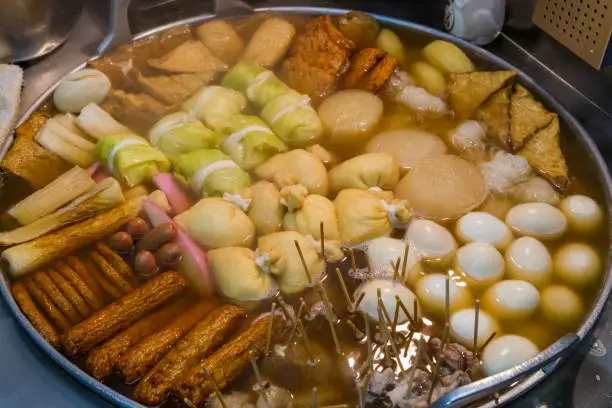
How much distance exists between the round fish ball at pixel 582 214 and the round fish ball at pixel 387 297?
0.93 metres

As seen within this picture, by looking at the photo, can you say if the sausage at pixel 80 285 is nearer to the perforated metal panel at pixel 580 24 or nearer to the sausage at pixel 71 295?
the sausage at pixel 71 295

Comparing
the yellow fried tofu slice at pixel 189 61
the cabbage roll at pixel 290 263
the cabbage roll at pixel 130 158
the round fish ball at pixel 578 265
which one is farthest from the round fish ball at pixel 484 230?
the yellow fried tofu slice at pixel 189 61

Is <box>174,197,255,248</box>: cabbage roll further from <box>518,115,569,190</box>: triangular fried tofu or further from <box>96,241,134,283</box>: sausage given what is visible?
<box>518,115,569,190</box>: triangular fried tofu

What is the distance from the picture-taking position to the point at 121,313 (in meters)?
2.60

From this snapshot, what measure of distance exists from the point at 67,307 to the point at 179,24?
2.13 metres

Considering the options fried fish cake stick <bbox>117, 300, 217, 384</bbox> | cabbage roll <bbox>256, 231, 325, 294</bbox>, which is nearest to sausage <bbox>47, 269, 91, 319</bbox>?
fried fish cake stick <bbox>117, 300, 217, 384</bbox>

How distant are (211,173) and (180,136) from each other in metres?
0.32

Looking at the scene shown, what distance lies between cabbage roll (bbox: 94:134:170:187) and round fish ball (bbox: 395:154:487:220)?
4.14 feet

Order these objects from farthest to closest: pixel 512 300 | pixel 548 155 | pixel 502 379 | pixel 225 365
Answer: pixel 548 155
pixel 512 300
pixel 225 365
pixel 502 379

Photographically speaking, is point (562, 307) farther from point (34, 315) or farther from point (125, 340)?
point (34, 315)

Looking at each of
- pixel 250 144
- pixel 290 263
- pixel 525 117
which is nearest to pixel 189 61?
pixel 250 144

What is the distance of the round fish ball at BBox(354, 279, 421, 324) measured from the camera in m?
2.64

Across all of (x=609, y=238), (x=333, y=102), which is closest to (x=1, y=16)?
(x=333, y=102)

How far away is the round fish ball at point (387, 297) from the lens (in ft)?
8.65
